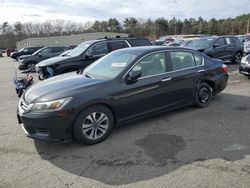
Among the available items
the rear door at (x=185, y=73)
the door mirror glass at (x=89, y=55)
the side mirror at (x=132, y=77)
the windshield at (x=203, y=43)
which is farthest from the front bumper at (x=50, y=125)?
the windshield at (x=203, y=43)

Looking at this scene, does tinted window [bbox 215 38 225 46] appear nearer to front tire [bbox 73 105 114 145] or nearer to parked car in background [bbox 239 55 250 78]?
parked car in background [bbox 239 55 250 78]

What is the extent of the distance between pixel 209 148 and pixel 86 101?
6.72ft

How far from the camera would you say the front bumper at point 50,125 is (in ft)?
12.2

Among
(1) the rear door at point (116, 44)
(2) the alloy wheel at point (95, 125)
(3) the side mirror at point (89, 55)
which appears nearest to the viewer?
(2) the alloy wheel at point (95, 125)

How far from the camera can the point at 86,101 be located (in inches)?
155

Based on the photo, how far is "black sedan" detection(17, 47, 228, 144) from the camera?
150 inches

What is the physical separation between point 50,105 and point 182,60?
308 centimetres

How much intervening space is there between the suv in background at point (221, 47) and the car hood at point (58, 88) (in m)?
9.01

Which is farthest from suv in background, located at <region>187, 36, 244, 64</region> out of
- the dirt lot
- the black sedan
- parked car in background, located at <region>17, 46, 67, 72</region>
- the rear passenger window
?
parked car in background, located at <region>17, 46, 67, 72</region>

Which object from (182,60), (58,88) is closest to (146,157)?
(58,88)

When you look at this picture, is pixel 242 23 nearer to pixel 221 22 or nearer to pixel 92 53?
pixel 221 22

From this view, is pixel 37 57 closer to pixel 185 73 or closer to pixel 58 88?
pixel 185 73

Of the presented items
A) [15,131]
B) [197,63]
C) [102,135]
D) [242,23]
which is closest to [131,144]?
[102,135]

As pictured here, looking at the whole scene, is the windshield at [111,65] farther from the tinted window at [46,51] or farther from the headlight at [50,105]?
the tinted window at [46,51]
